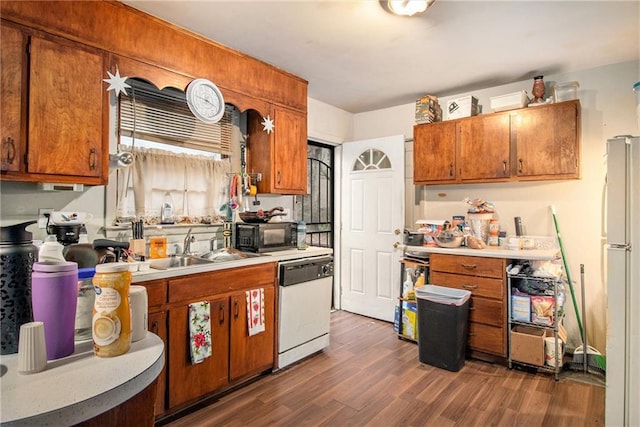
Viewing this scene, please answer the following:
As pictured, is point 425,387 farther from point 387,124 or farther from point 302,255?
point 387,124

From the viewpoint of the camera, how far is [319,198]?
14.8 feet

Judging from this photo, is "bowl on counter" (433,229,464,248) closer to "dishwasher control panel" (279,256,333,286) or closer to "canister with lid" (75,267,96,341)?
"dishwasher control panel" (279,256,333,286)

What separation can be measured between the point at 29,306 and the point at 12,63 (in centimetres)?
155

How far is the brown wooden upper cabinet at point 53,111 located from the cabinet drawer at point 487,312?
3015mm

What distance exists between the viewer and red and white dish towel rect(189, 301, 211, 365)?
2.21m

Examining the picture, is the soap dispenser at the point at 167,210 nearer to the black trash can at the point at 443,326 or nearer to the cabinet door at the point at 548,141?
the black trash can at the point at 443,326

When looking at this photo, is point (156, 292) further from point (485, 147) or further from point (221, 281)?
point (485, 147)

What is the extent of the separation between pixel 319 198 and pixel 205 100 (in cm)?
216

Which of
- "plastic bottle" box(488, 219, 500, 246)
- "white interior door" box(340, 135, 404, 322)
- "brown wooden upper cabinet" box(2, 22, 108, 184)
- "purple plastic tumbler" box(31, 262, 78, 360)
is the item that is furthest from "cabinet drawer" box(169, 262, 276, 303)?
"plastic bottle" box(488, 219, 500, 246)

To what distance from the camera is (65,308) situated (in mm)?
912

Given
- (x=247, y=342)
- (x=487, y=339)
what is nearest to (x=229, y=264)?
(x=247, y=342)

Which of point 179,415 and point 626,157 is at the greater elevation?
point 626,157

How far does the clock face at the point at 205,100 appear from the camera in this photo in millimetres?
2529

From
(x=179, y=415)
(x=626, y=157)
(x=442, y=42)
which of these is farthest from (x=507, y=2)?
(x=179, y=415)
